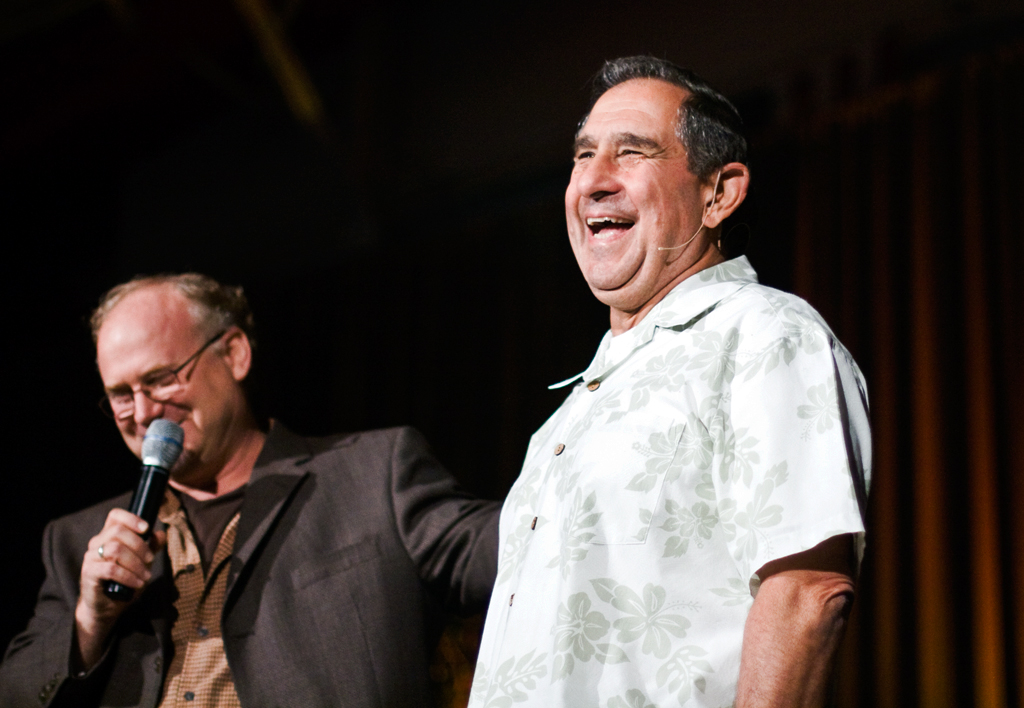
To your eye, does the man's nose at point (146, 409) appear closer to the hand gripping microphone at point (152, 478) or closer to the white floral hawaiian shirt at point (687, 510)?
the hand gripping microphone at point (152, 478)

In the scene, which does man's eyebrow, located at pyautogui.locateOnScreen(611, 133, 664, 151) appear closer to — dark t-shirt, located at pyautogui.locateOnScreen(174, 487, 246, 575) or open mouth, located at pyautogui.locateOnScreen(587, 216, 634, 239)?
open mouth, located at pyautogui.locateOnScreen(587, 216, 634, 239)

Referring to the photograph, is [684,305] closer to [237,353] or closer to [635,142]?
[635,142]

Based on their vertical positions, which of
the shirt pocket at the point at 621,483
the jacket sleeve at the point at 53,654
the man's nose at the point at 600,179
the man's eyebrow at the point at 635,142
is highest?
the man's eyebrow at the point at 635,142

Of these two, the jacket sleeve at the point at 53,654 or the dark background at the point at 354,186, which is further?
the dark background at the point at 354,186

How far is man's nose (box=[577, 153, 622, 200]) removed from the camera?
123cm

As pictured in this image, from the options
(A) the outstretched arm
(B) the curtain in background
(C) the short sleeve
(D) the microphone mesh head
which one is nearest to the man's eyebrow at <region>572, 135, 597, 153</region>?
(C) the short sleeve

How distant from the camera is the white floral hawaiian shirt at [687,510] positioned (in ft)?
3.01

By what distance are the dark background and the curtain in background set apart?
20cm

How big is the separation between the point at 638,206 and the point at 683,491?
392mm

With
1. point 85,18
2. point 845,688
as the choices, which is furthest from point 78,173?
point 845,688

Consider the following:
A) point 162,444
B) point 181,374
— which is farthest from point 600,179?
point 181,374

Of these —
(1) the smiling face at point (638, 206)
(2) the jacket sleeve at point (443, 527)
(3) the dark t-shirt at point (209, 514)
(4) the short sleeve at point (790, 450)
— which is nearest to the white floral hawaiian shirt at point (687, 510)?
(4) the short sleeve at point (790, 450)

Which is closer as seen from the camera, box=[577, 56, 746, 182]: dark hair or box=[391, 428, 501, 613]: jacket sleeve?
box=[577, 56, 746, 182]: dark hair

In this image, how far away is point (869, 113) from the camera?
3074 millimetres
